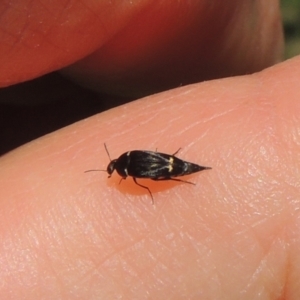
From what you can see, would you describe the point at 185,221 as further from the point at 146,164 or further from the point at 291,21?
the point at 291,21

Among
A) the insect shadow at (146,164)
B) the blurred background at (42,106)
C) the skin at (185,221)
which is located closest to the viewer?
the skin at (185,221)

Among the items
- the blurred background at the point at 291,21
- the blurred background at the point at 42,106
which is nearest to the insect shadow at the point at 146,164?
the blurred background at the point at 42,106

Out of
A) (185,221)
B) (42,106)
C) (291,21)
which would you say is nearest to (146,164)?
(185,221)

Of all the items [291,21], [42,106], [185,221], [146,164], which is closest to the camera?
[185,221]

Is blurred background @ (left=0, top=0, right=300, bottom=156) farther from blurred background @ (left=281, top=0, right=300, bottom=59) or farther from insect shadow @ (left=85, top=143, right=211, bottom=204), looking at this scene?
blurred background @ (left=281, top=0, right=300, bottom=59)

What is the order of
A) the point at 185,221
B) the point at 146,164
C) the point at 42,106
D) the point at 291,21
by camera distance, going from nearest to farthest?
the point at 185,221 < the point at 146,164 < the point at 42,106 < the point at 291,21

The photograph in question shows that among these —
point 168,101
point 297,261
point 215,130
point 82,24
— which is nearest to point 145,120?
point 168,101

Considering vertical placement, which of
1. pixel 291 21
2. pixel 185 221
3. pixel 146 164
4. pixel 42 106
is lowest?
pixel 185 221

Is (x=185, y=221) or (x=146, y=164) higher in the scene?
(x=146, y=164)

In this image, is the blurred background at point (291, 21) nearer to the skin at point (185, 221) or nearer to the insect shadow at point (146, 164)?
the skin at point (185, 221)

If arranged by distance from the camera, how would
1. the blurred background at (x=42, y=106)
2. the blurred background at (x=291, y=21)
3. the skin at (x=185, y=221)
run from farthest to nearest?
the blurred background at (x=291, y=21) → the blurred background at (x=42, y=106) → the skin at (x=185, y=221)
